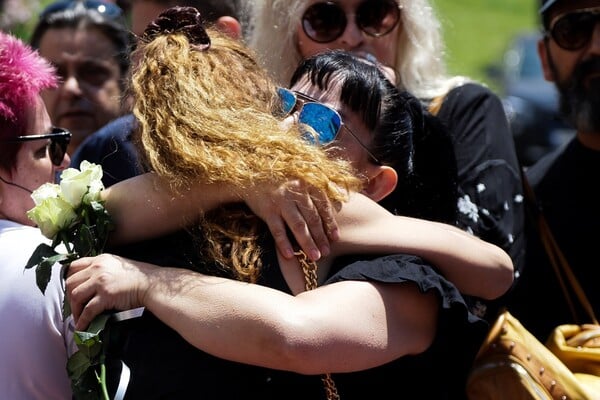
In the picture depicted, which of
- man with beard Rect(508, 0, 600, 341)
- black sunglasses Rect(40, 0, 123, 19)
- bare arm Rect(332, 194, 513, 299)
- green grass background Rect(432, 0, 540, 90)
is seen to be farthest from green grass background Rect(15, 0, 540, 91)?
bare arm Rect(332, 194, 513, 299)

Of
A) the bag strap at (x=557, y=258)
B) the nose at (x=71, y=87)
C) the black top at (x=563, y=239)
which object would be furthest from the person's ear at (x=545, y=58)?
the nose at (x=71, y=87)

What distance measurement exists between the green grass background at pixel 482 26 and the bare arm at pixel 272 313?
1711 centimetres

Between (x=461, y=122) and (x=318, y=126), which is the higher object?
(x=318, y=126)

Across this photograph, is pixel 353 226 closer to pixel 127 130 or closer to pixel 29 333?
pixel 29 333

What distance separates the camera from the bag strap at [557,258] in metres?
3.33

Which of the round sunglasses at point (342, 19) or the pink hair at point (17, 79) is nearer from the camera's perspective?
the pink hair at point (17, 79)

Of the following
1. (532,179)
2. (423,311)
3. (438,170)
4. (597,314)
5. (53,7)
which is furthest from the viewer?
(53,7)

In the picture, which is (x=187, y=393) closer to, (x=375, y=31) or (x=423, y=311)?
(x=423, y=311)

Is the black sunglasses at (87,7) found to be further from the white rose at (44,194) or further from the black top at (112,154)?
the white rose at (44,194)

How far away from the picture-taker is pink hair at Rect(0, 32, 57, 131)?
9.37 ft

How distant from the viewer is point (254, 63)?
2.52 m

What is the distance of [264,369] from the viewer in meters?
2.34

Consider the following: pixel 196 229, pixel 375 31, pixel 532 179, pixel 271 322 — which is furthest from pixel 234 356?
pixel 532 179

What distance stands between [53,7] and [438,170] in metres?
2.99
